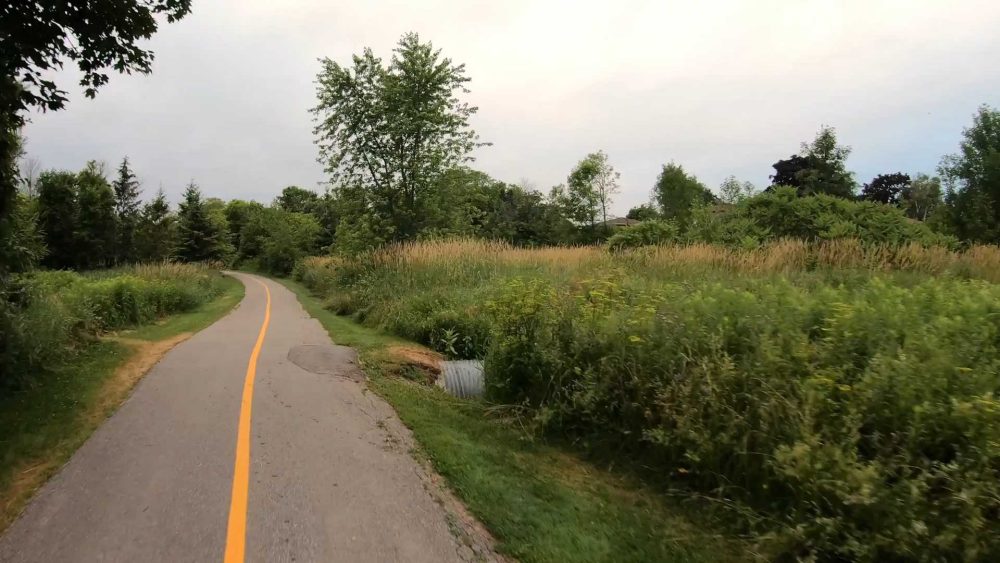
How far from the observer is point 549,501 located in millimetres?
4980

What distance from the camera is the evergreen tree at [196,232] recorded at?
2191 inches

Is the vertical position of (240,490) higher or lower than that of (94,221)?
lower

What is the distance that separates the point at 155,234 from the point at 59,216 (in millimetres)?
9421

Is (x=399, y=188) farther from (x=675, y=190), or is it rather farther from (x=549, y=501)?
(x=675, y=190)

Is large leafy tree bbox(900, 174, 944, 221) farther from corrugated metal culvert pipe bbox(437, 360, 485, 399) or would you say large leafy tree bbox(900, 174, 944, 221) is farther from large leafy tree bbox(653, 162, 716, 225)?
corrugated metal culvert pipe bbox(437, 360, 485, 399)

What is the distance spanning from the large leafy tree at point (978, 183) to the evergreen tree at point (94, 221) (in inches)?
1891

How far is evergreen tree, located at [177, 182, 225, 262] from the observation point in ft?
183

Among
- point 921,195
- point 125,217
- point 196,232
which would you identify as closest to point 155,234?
point 125,217

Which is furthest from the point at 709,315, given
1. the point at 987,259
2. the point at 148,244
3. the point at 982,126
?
the point at 982,126

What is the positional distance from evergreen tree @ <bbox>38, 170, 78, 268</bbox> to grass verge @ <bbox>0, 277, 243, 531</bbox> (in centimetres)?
2346

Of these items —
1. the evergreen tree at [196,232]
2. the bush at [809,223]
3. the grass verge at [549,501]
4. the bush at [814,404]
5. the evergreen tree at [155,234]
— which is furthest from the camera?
the evergreen tree at [196,232]

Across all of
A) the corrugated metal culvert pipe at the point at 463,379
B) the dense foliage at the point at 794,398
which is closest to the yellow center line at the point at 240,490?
the corrugated metal culvert pipe at the point at 463,379

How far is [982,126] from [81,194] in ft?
200

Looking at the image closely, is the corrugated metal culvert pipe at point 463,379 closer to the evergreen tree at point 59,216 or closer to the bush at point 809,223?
the bush at point 809,223
